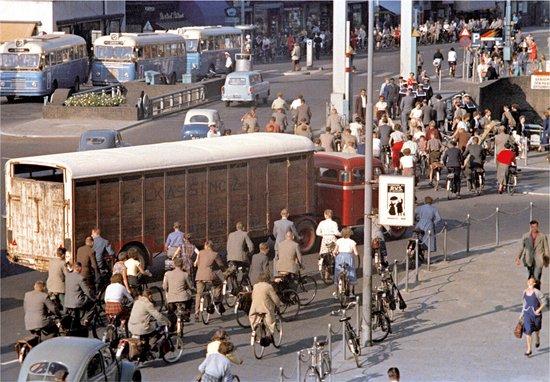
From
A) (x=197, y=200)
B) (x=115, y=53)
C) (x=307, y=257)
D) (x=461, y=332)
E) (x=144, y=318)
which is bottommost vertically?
(x=461, y=332)

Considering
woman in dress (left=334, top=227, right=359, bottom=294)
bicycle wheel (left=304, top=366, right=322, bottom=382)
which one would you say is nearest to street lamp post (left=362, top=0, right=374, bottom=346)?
woman in dress (left=334, top=227, right=359, bottom=294)

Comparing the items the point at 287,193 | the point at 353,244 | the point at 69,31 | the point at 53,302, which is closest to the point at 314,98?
the point at 69,31

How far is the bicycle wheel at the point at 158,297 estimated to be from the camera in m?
25.8

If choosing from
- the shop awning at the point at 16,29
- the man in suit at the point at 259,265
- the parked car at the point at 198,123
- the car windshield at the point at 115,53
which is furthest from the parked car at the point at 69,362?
the shop awning at the point at 16,29

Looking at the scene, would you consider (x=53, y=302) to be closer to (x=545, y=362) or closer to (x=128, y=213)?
(x=128, y=213)

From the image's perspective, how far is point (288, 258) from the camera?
86.4 feet

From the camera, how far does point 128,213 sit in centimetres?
2825

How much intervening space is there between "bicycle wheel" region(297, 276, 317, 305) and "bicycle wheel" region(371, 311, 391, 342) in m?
2.60

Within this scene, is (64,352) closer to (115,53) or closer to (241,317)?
(241,317)

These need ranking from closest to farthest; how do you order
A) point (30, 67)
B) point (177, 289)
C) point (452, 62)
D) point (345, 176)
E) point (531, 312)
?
1. point (531, 312)
2. point (177, 289)
3. point (345, 176)
4. point (30, 67)
5. point (452, 62)

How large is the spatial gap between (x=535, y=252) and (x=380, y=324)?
160 inches

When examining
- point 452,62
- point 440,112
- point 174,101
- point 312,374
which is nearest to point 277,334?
point 312,374

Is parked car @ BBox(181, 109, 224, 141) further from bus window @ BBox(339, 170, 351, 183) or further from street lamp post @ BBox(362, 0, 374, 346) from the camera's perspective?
street lamp post @ BBox(362, 0, 374, 346)

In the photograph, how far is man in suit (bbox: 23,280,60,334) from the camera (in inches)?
887
